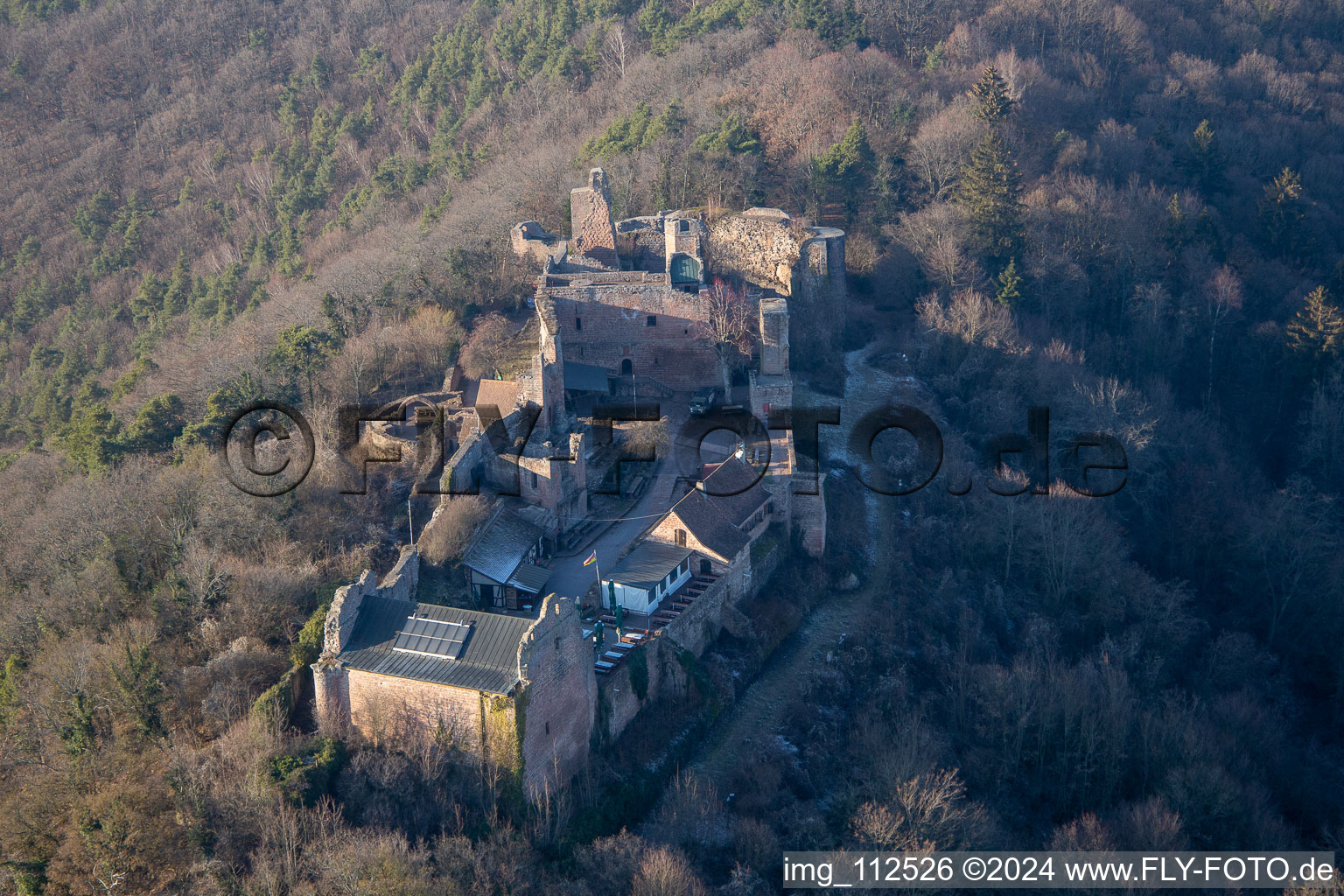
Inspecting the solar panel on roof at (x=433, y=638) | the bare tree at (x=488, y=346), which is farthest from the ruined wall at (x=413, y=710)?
the bare tree at (x=488, y=346)

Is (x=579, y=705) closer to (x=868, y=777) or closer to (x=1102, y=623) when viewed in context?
(x=868, y=777)

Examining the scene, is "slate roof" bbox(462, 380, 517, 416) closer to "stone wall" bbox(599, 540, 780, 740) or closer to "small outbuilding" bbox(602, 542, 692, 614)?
"small outbuilding" bbox(602, 542, 692, 614)

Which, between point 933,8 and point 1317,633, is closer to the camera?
point 1317,633

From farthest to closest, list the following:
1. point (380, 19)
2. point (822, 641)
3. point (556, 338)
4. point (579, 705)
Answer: point (380, 19) < point (556, 338) < point (822, 641) < point (579, 705)

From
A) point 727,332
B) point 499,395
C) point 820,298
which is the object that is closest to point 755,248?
point 820,298

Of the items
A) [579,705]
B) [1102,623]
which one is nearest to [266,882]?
[579,705]

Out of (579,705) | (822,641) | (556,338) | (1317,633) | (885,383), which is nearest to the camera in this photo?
(579,705)

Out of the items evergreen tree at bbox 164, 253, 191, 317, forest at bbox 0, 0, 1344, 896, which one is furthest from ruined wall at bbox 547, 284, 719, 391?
evergreen tree at bbox 164, 253, 191, 317
